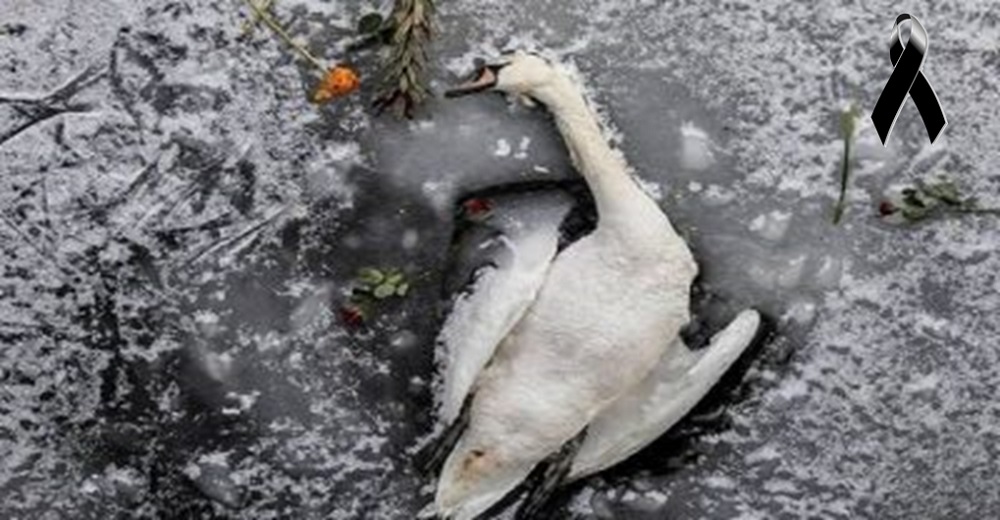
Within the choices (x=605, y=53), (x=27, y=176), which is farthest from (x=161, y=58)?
(x=605, y=53)

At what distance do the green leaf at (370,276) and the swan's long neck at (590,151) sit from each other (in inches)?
12.4

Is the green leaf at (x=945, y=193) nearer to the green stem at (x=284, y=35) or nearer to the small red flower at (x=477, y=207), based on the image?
the small red flower at (x=477, y=207)

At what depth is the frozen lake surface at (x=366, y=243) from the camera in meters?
1.97

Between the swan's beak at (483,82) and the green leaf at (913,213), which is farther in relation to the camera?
the green leaf at (913,213)

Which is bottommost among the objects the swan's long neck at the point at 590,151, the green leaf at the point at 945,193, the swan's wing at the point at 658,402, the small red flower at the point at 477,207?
the swan's wing at the point at 658,402

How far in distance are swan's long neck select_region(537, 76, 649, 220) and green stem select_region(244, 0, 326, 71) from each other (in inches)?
12.8

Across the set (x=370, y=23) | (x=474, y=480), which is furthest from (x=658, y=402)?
(x=370, y=23)

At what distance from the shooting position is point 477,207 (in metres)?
1.96

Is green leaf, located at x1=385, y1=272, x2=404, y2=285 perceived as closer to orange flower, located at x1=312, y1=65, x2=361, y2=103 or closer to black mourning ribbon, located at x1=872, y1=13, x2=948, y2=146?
orange flower, located at x1=312, y1=65, x2=361, y2=103

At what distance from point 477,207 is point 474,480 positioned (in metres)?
0.36

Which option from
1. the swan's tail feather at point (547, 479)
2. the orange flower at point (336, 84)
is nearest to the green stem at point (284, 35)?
the orange flower at point (336, 84)

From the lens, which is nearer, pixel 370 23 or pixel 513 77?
pixel 513 77

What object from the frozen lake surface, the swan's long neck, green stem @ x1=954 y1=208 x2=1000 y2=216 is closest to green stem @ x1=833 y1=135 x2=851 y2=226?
the frozen lake surface

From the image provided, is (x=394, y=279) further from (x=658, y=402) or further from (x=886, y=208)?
(x=886, y=208)
